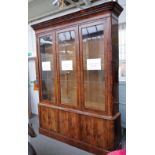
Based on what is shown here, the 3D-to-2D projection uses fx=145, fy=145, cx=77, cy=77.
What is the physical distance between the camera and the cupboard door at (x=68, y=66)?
2.55 m

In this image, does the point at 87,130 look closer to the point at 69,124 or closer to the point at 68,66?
the point at 69,124

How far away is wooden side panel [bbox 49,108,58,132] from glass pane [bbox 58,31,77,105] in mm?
309

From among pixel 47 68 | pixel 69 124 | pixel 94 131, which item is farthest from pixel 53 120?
pixel 47 68

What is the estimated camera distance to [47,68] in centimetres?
295

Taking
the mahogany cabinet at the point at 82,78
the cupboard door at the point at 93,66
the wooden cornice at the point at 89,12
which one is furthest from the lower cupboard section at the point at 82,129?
the wooden cornice at the point at 89,12

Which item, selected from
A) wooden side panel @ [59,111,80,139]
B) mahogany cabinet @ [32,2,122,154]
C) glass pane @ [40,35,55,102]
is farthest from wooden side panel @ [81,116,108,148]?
glass pane @ [40,35,55,102]

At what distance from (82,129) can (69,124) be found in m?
0.29

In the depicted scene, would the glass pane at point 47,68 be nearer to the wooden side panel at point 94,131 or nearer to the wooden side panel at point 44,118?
the wooden side panel at point 44,118

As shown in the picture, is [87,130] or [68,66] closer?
[87,130]

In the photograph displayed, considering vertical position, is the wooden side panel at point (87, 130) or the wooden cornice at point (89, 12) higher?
the wooden cornice at point (89, 12)

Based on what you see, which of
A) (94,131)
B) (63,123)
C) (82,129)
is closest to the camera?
(94,131)

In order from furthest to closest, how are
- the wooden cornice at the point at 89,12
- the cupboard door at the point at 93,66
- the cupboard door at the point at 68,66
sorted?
the cupboard door at the point at 68,66, the cupboard door at the point at 93,66, the wooden cornice at the point at 89,12
